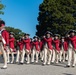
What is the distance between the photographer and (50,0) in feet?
185

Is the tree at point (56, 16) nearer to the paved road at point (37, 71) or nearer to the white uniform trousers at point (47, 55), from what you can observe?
the white uniform trousers at point (47, 55)

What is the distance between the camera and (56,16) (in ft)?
173

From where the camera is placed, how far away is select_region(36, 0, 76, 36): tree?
170ft

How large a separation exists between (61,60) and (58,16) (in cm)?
2881

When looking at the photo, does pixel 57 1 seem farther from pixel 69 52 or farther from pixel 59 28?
pixel 69 52

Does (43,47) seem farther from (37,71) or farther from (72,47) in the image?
(37,71)

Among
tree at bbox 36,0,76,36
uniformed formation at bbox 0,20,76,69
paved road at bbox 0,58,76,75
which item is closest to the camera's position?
paved road at bbox 0,58,76,75

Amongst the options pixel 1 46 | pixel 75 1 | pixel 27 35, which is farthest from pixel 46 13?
pixel 1 46

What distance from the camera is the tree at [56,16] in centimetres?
5175

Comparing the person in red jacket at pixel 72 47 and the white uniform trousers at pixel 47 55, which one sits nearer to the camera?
the person in red jacket at pixel 72 47

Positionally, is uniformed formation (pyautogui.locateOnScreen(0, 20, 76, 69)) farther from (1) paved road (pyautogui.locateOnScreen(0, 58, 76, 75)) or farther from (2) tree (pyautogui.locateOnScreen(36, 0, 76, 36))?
(2) tree (pyautogui.locateOnScreen(36, 0, 76, 36))

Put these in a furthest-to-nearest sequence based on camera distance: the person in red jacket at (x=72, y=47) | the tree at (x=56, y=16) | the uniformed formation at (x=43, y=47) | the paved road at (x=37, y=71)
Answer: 1. the tree at (x=56, y=16)
2. the person in red jacket at (x=72, y=47)
3. the uniformed formation at (x=43, y=47)
4. the paved road at (x=37, y=71)

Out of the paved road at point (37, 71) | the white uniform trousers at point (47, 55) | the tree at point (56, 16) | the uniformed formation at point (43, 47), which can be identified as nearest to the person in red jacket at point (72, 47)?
the uniformed formation at point (43, 47)

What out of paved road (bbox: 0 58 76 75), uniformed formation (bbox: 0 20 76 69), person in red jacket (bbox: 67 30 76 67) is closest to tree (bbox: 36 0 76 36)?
uniformed formation (bbox: 0 20 76 69)
